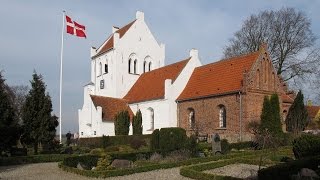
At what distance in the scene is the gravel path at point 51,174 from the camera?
623 inches

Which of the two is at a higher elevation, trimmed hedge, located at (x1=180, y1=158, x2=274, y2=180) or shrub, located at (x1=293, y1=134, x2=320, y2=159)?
shrub, located at (x1=293, y1=134, x2=320, y2=159)

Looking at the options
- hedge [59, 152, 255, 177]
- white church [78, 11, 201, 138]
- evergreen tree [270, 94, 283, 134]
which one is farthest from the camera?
white church [78, 11, 201, 138]

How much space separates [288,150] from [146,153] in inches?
321

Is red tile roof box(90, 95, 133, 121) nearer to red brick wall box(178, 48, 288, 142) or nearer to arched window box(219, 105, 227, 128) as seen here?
red brick wall box(178, 48, 288, 142)

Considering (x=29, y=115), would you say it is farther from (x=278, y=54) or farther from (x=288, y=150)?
(x=278, y=54)

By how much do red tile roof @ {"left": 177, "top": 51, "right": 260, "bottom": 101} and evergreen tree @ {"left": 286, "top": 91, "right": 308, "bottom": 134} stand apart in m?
5.18

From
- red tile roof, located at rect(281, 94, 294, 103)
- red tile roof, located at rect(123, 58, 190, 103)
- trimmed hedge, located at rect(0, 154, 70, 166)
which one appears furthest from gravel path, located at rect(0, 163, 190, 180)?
red tile roof, located at rect(281, 94, 294, 103)

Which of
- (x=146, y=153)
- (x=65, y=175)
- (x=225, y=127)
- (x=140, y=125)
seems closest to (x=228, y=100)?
(x=225, y=127)

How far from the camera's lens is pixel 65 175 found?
17.3 m

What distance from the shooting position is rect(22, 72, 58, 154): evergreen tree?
26203 millimetres

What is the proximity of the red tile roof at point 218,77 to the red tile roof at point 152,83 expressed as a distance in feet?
6.17

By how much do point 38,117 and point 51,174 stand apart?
938 cm

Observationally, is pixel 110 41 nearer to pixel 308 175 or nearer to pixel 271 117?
pixel 271 117

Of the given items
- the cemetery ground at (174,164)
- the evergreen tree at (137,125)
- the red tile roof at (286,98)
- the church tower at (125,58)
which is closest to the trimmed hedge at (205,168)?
the cemetery ground at (174,164)
